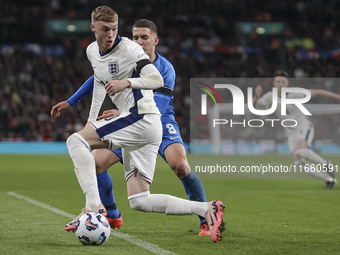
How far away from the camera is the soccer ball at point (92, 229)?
4191 millimetres

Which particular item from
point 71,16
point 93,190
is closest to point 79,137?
point 93,190

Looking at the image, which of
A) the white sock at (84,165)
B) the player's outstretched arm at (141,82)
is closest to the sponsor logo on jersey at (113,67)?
the player's outstretched arm at (141,82)

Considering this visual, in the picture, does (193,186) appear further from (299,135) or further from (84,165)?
(299,135)

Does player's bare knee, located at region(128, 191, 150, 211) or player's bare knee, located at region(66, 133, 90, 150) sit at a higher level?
player's bare knee, located at region(66, 133, 90, 150)

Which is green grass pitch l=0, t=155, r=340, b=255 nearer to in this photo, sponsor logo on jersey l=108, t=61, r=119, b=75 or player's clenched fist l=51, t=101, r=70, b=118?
player's clenched fist l=51, t=101, r=70, b=118

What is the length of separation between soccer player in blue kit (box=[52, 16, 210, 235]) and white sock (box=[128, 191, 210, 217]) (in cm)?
57

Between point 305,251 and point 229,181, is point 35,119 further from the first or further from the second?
point 305,251

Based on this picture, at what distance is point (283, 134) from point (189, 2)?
46.3 feet

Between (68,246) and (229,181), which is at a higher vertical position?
(68,246)

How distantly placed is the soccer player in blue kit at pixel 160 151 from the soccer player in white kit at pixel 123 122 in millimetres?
646

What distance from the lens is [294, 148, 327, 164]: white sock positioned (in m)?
9.74

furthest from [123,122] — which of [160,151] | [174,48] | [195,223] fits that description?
[174,48]

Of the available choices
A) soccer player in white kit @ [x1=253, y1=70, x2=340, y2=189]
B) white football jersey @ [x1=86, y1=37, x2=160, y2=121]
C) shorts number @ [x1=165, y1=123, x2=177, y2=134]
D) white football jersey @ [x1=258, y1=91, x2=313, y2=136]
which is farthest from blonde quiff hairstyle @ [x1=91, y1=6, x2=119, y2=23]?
white football jersey @ [x1=258, y1=91, x2=313, y2=136]

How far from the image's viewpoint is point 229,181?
38.5 ft
